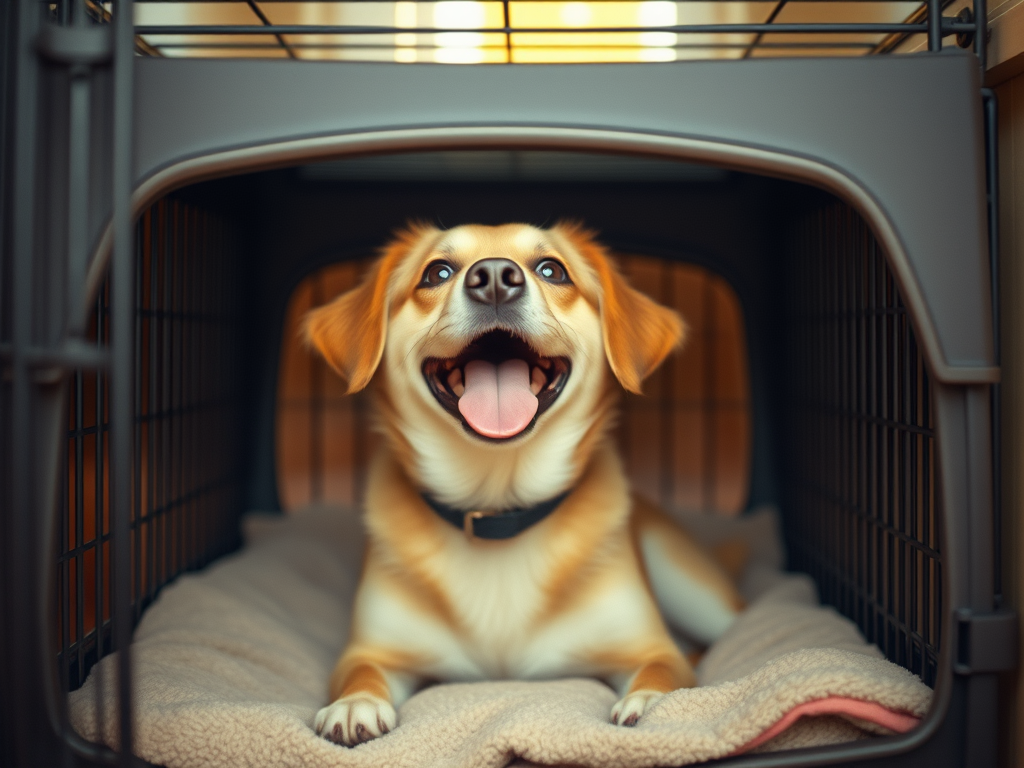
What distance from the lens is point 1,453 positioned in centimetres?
101

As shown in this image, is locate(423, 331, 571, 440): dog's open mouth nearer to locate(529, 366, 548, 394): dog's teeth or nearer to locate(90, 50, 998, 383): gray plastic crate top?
locate(529, 366, 548, 394): dog's teeth

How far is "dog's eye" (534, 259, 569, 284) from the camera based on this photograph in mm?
1460

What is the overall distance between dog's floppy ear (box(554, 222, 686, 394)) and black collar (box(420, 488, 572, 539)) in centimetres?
26

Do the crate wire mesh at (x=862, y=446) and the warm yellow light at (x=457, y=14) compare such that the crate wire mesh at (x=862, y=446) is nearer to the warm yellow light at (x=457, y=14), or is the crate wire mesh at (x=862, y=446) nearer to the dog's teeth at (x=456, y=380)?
the dog's teeth at (x=456, y=380)

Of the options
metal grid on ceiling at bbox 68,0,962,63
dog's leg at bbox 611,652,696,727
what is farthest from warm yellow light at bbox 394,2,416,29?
dog's leg at bbox 611,652,696,727

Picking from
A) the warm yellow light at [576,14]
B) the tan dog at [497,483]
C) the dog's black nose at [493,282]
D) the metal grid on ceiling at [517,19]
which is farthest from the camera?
the warm yellow light at [576,14]

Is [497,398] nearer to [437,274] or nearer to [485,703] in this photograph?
[437,274]

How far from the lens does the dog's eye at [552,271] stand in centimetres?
146

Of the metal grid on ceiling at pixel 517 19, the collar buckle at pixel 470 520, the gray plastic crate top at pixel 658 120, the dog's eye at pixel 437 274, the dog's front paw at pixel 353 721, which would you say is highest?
the metal grid on ceiling at pixel 517 19

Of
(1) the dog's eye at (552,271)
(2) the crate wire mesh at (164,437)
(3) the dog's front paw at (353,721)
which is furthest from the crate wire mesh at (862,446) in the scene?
(2) the crate wire mesh at (164,437)

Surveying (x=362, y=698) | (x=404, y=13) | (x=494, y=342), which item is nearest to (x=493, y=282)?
(x=494, y=342)

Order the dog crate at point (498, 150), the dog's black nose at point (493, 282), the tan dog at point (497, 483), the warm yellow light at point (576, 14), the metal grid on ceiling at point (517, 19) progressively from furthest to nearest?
the warm yellow light at point (576, 14)
the metal grid on ceiling at point (517, 19)
the tan dog at point (497, 483)
the dog's black nose at point (493, 282)
the dog crate at point (498, 150)

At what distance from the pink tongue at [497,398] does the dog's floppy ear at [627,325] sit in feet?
0.55

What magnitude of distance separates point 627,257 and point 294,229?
107cm
